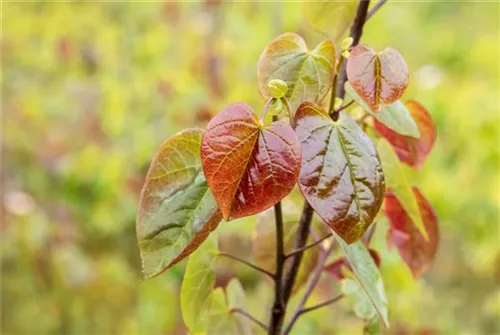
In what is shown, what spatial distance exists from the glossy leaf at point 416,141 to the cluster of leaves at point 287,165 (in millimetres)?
21

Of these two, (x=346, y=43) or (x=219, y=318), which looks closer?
(x=346, y=43)

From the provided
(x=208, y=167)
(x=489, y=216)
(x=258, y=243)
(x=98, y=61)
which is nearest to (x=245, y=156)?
(x=208, y=167)

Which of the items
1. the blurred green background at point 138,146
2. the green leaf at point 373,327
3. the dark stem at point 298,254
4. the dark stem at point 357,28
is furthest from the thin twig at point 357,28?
the blurred green background at point 138,146

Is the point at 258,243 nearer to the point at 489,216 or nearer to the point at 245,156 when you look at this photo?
the point at 245,156

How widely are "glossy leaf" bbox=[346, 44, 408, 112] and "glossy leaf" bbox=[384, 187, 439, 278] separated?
0.19 m

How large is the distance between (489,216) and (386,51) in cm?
186

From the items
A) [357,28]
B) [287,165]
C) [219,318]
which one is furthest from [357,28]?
[219,318]

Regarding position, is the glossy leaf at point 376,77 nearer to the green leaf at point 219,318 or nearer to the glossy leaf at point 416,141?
the glossy leaf at point 416,141

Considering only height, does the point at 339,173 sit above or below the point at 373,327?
above

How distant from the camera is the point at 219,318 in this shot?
769 millimetres

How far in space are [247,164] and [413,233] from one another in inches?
11.9

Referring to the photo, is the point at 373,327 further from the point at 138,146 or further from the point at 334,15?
the point at 138,146

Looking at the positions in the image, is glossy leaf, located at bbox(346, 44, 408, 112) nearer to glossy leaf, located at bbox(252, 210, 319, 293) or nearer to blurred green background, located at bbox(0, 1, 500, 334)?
glossy leaf, located at bbox(252, 210, 319, 293)

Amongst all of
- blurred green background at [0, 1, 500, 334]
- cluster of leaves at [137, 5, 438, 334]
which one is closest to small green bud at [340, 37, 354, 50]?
cluster of leaves at [137, 5, 438, 334]
